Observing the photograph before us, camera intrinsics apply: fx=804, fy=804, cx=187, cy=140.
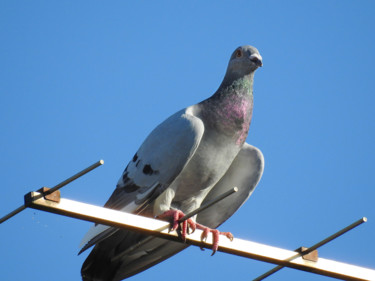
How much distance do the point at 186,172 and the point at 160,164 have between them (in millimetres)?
629

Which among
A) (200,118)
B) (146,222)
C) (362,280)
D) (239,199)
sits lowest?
(362,280)

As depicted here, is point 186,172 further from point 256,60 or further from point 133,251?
point 256,60

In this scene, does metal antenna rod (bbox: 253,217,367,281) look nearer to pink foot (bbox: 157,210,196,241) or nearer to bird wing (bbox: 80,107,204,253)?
pink foot (bbox: 157,210,196,241)

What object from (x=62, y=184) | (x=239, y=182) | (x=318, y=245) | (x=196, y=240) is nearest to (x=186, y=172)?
(x=239, y=182)

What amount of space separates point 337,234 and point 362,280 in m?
0.42

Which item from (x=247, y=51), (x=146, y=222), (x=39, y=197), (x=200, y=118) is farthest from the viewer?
(x=247, y=51)

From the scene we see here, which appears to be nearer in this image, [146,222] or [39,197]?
[39,197]

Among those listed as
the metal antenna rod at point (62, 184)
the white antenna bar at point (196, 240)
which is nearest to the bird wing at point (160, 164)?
the white antenna bar at point (196, 240)

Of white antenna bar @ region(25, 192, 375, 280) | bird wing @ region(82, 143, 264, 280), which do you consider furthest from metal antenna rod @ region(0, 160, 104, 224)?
bird wing @ region(82, 143, 264, 280)

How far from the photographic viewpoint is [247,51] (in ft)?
35.3

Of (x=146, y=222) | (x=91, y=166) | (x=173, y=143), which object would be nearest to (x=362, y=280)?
(x=146, y=222)

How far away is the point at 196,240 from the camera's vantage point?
665cm

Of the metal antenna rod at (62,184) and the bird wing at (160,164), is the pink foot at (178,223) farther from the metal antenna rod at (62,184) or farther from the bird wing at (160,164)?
the metal antenna rod at (62,184)

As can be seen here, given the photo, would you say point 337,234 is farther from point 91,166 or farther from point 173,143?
point 173,143
